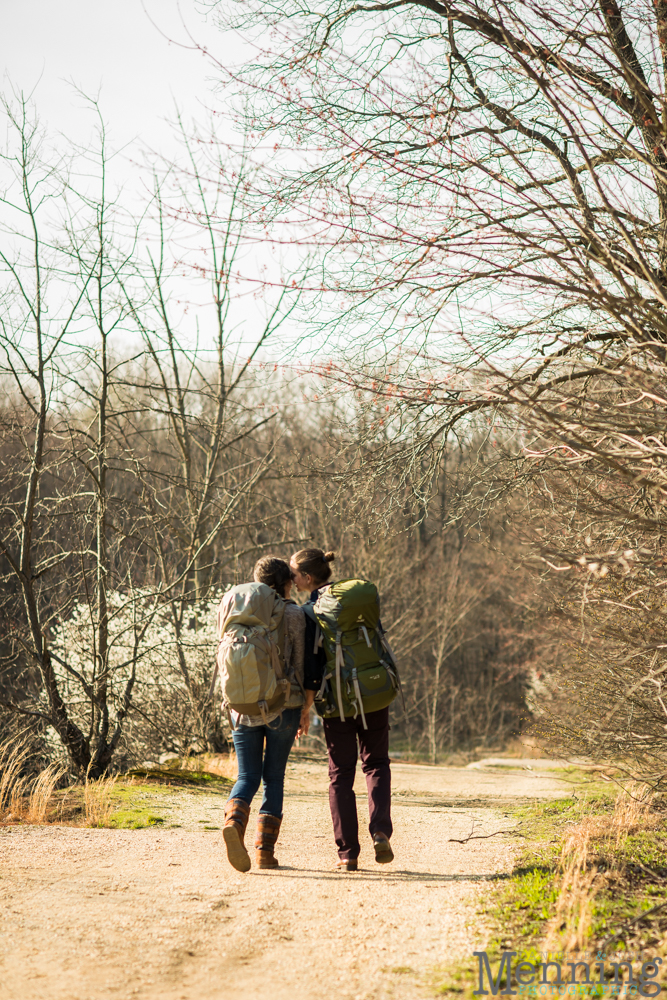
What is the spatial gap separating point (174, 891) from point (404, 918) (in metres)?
1.09

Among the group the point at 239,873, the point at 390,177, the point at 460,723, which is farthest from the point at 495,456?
the point at 460,723

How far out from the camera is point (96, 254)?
280 inches

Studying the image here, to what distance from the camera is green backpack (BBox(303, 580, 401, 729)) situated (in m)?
4.29

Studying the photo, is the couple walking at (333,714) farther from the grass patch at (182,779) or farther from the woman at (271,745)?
the grass patch at (182,779)

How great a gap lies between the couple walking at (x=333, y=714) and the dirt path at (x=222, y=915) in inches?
10.0

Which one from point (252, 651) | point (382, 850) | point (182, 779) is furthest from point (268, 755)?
point (182, 779)

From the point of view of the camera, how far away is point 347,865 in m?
4.30

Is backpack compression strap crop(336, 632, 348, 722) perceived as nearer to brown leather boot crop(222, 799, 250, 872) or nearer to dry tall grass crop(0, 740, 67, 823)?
brown leather boot crop(222, 799, 250, 872)

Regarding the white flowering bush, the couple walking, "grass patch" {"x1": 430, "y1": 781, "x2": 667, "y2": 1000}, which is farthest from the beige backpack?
the white flowering bush

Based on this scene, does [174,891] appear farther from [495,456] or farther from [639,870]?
[495,456]

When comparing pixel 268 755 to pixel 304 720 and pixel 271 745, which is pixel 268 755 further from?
pixel 304 720

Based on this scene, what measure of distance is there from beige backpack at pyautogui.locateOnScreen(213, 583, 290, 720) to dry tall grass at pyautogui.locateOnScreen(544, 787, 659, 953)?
164cm

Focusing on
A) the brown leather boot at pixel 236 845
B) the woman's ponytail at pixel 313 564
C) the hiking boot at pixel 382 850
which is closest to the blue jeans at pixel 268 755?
the brown leather boot at pixel 236 845

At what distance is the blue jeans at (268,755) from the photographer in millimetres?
4375
